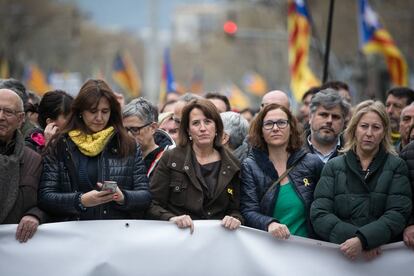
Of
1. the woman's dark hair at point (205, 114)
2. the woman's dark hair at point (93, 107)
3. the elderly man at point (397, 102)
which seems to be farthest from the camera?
the elderly man at point (397, 102)

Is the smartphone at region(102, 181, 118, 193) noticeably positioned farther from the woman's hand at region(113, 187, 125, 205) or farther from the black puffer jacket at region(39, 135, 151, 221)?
the black puffer jacket at region(39, 135, 151, 221)

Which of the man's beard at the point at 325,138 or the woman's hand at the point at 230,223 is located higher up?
the man's beard at the point at 325,138

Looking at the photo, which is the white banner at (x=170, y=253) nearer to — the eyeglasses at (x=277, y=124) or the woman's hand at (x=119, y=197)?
the woman's hand at (x=119, y=197)

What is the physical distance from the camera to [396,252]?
6.06 metres

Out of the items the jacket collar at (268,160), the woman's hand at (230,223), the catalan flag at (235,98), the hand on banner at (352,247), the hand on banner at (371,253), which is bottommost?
the catalan flag at (235,98)

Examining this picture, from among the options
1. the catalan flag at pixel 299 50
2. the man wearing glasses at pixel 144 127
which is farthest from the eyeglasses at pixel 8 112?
the catalan flag at pixel 299 50

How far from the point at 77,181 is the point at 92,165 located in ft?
0.48

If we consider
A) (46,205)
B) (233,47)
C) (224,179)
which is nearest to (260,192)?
(224,179)

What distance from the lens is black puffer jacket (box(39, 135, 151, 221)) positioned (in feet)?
19.6

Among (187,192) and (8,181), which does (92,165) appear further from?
(187,192)

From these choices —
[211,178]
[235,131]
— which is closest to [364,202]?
[211,178]

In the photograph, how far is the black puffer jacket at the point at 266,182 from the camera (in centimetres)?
628

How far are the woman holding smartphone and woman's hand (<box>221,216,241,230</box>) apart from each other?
1.71 ft

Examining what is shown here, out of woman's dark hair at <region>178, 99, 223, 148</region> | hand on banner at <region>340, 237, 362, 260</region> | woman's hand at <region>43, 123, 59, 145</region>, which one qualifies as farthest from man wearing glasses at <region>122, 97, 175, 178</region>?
Answer: hand on banner at <region>340, 237, 362, 260</region>
